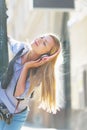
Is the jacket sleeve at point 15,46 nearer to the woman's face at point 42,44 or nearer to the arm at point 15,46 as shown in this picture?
the arm at point 15,46

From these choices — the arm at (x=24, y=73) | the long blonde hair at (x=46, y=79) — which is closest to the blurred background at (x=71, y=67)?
the long blonde hair at (x=46, y=79)

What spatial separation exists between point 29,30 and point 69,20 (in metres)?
9.98

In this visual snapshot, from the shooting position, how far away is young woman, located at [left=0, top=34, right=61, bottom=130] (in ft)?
14.7

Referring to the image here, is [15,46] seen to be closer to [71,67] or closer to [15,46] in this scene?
[15,46]

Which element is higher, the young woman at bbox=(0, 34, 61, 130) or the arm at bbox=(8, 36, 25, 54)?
the arm at bbox=(8, 36, 25, 54)

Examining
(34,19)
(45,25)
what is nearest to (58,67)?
(45,25)

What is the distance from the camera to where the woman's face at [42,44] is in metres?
4.50

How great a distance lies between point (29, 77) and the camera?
452cm

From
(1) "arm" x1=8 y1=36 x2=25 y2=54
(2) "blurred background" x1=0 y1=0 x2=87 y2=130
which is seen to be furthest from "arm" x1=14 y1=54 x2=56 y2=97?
(2) "blurred background" x1=0 y1=0 x2=87 y2=130

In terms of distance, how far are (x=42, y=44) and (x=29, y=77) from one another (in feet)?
0.93

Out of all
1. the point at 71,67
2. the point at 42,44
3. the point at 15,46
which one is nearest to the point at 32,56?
the point at 42,44

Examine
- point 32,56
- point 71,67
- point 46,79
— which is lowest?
point 71,67

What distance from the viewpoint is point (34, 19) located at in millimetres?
28406

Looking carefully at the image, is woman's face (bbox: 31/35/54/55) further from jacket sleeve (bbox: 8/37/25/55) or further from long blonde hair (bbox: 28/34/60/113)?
jacket sleeve (bbox: 8/37/25/55)
